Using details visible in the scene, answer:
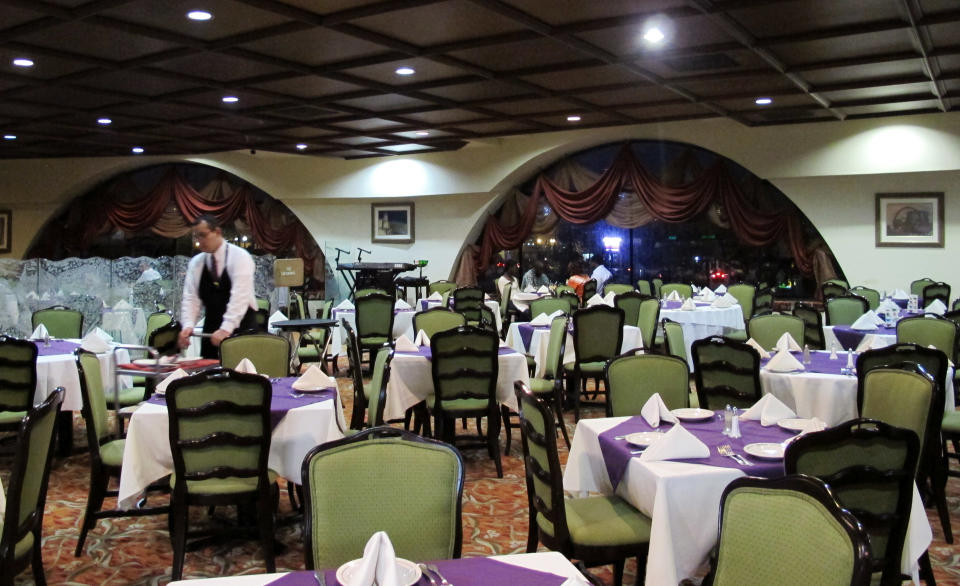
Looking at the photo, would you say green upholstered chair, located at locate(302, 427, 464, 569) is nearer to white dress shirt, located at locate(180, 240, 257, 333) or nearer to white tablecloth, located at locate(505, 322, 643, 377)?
white dress shirt, located at locate(180, 240, 257, 333)

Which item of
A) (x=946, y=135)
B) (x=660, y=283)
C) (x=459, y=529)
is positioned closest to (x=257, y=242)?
(x=660, y=283)

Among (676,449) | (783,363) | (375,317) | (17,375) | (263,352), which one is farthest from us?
(375,317)

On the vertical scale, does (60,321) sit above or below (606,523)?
above

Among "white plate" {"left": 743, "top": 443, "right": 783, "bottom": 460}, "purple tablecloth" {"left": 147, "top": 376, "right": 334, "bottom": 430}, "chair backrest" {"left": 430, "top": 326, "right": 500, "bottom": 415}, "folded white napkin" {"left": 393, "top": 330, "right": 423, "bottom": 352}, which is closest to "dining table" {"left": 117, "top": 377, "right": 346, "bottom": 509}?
"purple tablecloth" {"left": 147, "top": 376, "right": 334, "bottom": 430}

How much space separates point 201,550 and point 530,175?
424 inches

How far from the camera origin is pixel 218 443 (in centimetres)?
398

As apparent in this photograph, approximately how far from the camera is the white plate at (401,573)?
6.59 feet

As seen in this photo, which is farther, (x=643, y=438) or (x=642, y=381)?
(x=642, y=381)

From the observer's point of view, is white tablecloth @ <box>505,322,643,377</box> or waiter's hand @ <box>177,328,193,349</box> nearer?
waiter's hand @ <box>177,328,193,349</box>

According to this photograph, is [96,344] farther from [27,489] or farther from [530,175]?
[530,175]

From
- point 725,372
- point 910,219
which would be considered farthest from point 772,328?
point 910,219

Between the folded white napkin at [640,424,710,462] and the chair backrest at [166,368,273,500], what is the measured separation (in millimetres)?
1795

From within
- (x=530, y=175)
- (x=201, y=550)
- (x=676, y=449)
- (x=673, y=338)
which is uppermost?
(x=530, y=175)

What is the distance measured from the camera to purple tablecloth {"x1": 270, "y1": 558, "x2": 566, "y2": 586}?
2096mm
